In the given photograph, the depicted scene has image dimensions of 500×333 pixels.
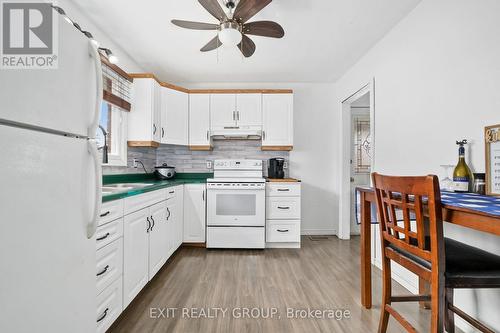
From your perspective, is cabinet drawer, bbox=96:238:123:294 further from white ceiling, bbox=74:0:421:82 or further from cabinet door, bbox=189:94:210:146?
cabinet door, bbox=189:94:210:146

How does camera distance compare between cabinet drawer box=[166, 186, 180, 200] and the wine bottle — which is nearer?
the wine bottle

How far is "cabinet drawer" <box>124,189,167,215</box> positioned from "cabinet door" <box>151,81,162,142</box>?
969 mm

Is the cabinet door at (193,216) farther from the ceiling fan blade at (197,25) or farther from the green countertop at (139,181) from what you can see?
the ceiling fan blade at (197,25)

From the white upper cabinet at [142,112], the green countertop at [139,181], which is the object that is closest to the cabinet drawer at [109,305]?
the green countertop at [139,181]

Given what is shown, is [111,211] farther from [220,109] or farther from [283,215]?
[220,109]

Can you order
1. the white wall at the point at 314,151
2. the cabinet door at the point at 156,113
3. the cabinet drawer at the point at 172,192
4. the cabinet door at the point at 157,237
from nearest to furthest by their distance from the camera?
the cabinet door at the point at 157,237 < the cabinet drawer at the point at 172,192 < the cabinet door at the point at 156,113 < the white wall at the point at 314,151

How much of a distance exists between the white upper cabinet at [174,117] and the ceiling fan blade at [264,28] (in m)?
1.70

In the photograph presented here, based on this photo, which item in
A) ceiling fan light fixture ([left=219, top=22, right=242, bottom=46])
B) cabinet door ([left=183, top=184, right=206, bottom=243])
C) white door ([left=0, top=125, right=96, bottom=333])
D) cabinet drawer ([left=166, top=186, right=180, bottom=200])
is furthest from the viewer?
cabinet door ([left=183, top=184, right=206, bottom=243])

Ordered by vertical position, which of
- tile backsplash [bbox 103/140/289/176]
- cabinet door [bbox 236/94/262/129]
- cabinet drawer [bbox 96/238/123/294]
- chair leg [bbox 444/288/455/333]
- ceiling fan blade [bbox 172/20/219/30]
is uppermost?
ceiling fan blade [bbox 172/20/219/30]

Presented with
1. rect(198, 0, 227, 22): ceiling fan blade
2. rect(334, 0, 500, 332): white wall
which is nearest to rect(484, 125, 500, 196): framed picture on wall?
rect(334, 0, 500, 332): white wall

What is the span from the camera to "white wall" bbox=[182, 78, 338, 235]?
383cm

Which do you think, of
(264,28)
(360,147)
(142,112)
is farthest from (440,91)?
(142,112)

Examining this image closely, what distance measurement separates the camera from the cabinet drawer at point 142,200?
173 cm

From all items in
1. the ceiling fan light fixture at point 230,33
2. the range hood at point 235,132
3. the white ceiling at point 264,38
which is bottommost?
the range hood at point 235,132
